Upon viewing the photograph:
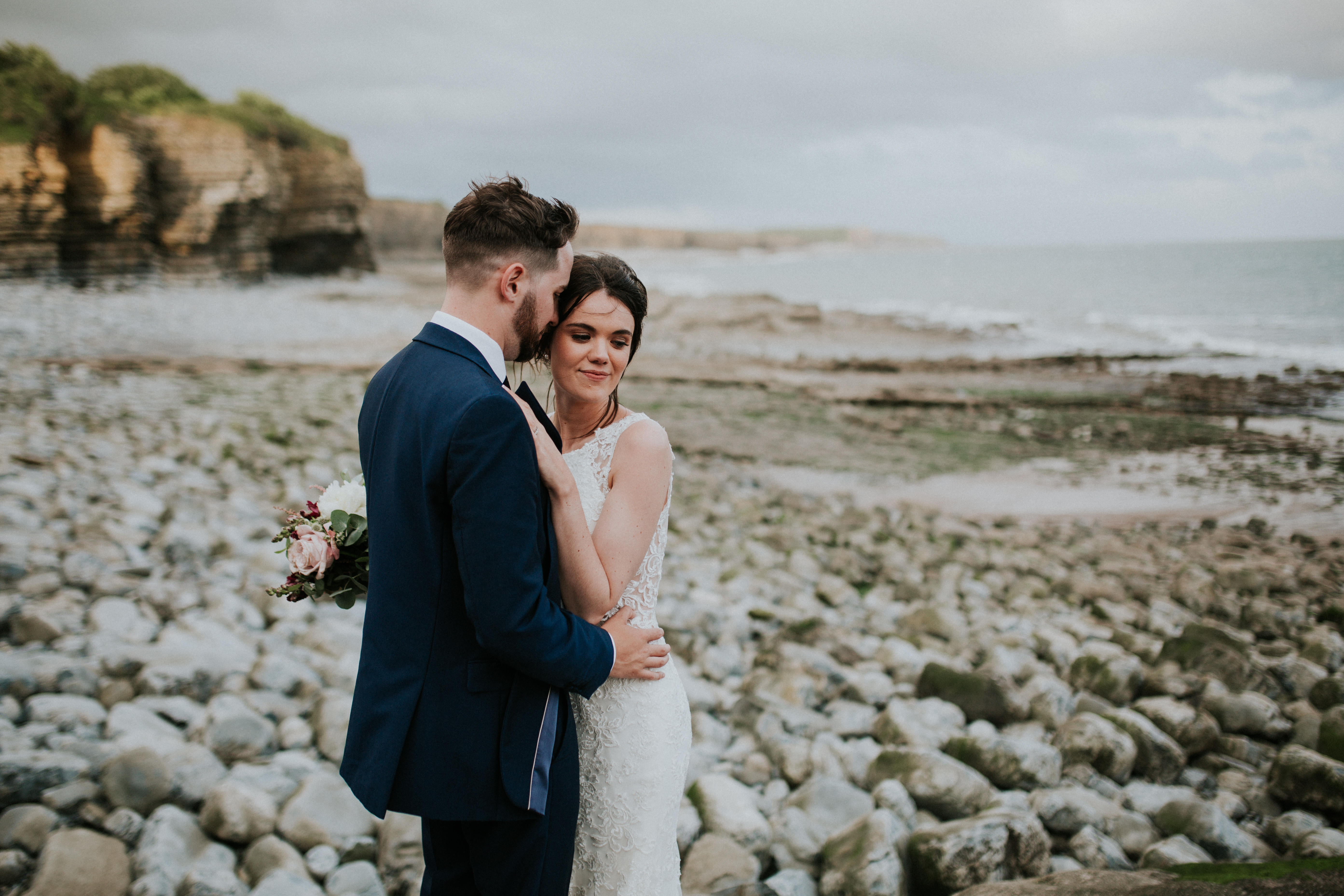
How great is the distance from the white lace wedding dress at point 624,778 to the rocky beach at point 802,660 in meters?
0.94

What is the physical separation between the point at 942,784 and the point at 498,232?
3.13m

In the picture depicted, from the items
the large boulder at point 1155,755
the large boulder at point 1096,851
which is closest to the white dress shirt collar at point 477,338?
the large boulder at point 1096,851

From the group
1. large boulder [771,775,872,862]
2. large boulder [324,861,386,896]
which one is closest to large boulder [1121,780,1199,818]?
large boulder [771,775,872,862]

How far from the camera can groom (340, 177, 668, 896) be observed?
1.70 m

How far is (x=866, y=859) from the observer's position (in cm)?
306

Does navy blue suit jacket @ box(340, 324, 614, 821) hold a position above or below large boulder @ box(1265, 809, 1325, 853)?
above

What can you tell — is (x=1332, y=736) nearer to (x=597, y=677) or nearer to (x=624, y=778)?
(x=624, y=778)

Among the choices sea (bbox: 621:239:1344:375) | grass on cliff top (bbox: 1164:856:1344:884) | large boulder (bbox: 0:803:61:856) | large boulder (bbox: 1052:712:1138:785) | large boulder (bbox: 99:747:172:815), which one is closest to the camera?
large boulder (bbox: 0:803:61:856)

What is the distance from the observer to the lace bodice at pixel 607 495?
2303 mm

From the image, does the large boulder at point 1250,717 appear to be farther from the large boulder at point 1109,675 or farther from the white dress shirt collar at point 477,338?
the white dress shirt collar at point 477,338

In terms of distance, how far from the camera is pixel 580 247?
8756 centimetres

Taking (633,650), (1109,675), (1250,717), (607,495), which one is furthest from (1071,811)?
(607,495)

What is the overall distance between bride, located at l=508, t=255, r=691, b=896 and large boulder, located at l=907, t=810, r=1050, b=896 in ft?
3.90

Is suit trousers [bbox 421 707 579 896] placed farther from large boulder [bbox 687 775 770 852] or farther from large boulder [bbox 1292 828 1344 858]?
large boulder [bbox 1292 828 1344 858]
